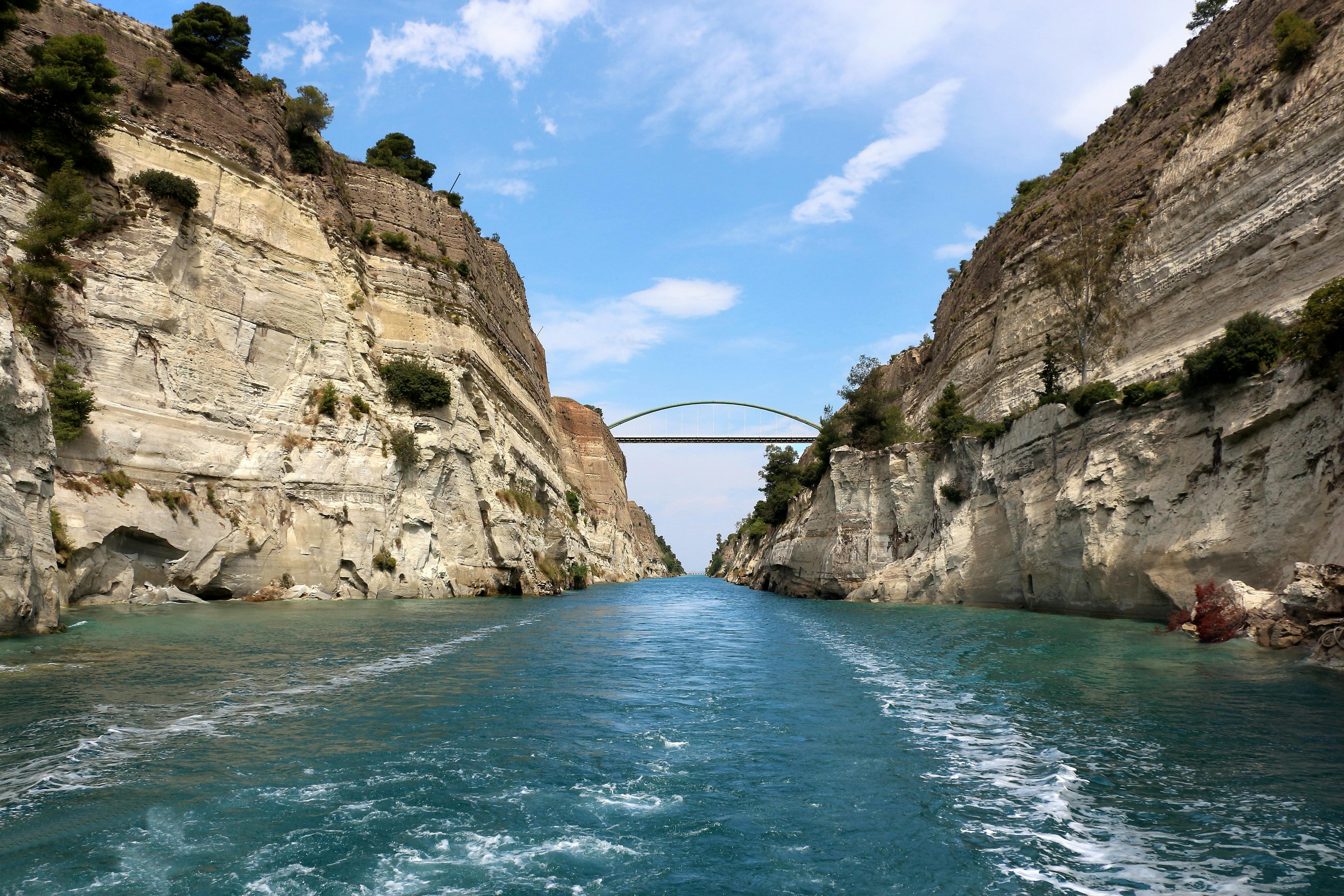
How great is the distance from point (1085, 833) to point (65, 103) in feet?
105

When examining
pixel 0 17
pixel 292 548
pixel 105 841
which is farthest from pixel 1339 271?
pixel 0 17

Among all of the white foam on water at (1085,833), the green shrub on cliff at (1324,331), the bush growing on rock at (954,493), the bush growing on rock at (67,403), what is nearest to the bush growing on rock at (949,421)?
the bush growing on rock at (954,493)

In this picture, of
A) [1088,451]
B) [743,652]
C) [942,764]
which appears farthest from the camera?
[1088,451]

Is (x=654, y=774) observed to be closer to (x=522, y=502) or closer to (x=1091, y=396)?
(x=1091, y=396)

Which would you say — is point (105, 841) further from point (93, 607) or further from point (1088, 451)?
point (1088, 451)

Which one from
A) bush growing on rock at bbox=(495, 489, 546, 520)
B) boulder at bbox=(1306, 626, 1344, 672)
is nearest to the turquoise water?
boulder at bbox=(1306, 626, 1344, 672)

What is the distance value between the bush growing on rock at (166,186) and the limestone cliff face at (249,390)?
0.35 m

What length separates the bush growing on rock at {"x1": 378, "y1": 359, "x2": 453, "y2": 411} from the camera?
30625mm

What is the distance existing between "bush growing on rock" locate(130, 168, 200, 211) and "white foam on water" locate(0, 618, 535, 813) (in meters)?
21.2

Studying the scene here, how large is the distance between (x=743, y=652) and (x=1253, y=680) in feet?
28.7

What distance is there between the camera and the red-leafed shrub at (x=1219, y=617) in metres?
14.2

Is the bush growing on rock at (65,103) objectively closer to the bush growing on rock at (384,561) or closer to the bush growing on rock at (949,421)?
the bush growing on rock at (384,561)

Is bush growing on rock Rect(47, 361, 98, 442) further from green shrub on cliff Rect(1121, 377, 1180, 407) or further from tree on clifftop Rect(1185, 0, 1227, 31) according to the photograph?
tree on clifftop Rect(1185, 0, 1227, 31)

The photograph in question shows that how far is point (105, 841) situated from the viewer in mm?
4801
